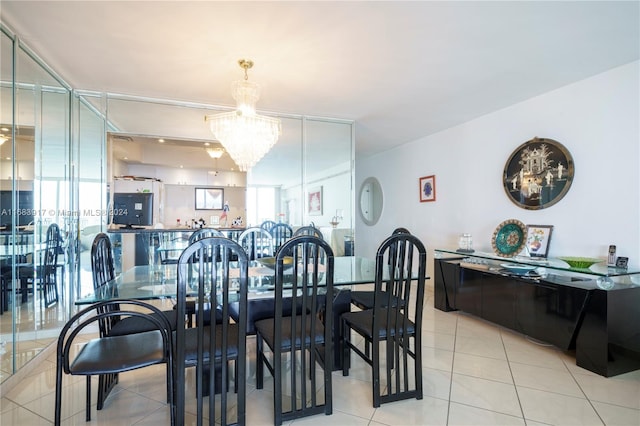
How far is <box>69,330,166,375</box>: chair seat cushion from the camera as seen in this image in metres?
1.47

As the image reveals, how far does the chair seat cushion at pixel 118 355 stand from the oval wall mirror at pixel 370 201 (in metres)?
5.33

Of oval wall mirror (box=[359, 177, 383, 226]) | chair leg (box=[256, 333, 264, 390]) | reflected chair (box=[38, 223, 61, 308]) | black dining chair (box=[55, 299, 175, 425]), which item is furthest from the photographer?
oval wall mirror (box=[359, 177, 383, 226])

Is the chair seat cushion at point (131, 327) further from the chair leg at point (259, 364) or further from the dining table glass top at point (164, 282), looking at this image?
the chair leg at point (259, 364)

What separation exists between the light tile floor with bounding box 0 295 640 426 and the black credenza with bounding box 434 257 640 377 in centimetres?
15

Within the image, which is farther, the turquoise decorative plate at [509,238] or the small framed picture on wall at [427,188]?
the small framed picture on wall at [427,188]

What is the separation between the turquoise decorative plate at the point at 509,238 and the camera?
3.53m

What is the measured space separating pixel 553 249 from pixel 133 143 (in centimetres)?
501

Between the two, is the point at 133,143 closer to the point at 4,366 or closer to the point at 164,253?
the point at 164,253

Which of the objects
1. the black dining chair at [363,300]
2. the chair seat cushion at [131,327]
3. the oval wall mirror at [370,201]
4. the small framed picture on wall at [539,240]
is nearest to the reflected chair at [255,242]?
the black dining chair at [363,300]

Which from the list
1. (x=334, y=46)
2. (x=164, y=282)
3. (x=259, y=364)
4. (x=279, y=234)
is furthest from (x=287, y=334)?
(x=279, y=234)

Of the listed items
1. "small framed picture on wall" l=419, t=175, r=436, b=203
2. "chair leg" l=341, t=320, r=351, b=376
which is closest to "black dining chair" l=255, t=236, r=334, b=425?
"chair leg" l=341, t=320, r=351, b=376

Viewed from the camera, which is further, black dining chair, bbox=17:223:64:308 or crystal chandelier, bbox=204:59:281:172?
crystal chandelier, bbox=204:59:281:172

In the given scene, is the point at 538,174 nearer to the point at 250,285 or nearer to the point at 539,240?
the point at 539,240

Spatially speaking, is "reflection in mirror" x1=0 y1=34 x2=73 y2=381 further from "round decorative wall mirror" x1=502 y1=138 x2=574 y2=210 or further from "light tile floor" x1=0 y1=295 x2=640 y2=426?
"round decorative wall mirror" x1=502 y1=138 x2=574 y2=210
